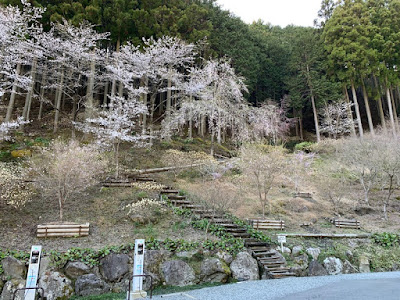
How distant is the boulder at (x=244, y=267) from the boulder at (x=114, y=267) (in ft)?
Answer: 9.43

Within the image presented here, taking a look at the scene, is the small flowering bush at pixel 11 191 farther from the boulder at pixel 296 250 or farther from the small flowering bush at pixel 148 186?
the boulder at pixel 296 250

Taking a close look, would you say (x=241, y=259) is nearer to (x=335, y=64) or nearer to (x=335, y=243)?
(x=335, y=243)

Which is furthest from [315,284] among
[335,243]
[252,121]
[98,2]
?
[98,2]

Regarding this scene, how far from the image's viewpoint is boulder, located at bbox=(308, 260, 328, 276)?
805 cm

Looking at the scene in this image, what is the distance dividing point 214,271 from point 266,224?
3.16 m

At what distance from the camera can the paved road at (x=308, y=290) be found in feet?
18.9

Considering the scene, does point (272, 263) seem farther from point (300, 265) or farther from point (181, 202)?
point (181, 202)

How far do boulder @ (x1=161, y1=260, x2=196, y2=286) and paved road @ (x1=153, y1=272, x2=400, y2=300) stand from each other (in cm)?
57

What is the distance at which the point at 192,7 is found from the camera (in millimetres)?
19578

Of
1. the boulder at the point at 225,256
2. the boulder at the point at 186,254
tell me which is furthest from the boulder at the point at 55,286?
the boulder at the point at 225,256

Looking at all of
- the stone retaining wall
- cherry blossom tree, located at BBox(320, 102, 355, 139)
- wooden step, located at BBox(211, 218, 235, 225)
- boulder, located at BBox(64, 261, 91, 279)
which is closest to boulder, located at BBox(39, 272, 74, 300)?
the stone retaining wall

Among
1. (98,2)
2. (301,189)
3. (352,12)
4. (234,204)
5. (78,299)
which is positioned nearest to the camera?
(78,299)

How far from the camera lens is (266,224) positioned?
9.77 m

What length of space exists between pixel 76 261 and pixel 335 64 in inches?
912
